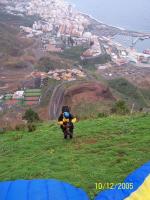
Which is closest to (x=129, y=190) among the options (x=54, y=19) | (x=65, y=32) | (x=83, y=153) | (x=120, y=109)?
(x=83, y=153)

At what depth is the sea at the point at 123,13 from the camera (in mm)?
95375

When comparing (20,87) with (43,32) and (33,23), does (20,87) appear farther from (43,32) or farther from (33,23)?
(33,23)

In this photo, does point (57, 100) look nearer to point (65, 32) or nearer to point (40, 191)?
point (40, 191)

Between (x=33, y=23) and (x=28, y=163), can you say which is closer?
(x=28, y=163)

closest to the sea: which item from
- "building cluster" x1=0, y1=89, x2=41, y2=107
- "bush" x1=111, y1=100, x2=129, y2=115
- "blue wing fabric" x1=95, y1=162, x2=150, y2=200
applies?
"building cluster" x1=0, y1=89, x2=41, y2=107

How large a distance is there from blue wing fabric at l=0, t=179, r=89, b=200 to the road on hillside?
23.7 meters

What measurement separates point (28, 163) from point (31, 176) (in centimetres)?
60

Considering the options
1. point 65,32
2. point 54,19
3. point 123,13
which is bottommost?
point 54,19

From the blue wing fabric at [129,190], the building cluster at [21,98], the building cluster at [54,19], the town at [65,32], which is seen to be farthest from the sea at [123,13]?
the blue wing fabric at [129,190]

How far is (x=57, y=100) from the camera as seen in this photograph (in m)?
31.4

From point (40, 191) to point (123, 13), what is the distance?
360ft

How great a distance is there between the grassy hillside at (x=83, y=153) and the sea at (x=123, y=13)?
79.3 meters

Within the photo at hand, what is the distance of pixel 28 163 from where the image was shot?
531 cm

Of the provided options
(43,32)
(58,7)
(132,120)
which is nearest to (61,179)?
(132,120)
